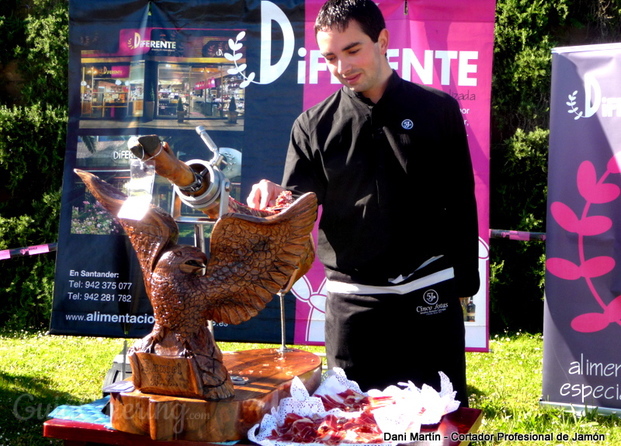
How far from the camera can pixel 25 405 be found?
13.1 ft

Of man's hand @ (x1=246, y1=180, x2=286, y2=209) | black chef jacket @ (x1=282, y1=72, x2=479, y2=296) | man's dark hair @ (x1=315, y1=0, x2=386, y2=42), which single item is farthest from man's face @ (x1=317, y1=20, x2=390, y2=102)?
man's hand @ (x1=246, y1=180, x2=286, y2=209)

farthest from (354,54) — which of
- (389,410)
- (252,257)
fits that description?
(389,410)

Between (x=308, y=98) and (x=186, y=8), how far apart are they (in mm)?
885

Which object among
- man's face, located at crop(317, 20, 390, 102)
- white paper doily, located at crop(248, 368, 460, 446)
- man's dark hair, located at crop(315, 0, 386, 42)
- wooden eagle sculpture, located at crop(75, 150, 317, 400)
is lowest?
white paper doily, located at crop(248, 368, 460, 446)

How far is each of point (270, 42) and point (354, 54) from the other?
2.05 metres

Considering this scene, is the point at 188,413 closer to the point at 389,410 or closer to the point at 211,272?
the point at 211,272

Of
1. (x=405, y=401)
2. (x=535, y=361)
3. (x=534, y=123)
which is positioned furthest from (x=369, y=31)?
(x=534, y=123)

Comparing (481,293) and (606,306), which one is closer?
(606,306)

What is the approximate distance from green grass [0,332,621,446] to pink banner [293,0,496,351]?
1.46 feet

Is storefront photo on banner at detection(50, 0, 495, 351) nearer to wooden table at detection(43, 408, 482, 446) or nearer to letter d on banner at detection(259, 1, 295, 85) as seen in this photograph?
letter d on banner at detection(259, 1, 295, 85)

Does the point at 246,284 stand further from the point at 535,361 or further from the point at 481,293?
the point at 535,361

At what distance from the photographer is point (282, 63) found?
12.7 ft

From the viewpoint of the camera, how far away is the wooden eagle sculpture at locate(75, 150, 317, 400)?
62.3 inches

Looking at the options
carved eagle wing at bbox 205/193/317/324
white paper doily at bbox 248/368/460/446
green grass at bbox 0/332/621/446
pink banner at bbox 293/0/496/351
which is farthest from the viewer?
Answer: pink banner at bbox 293/0/496/351
